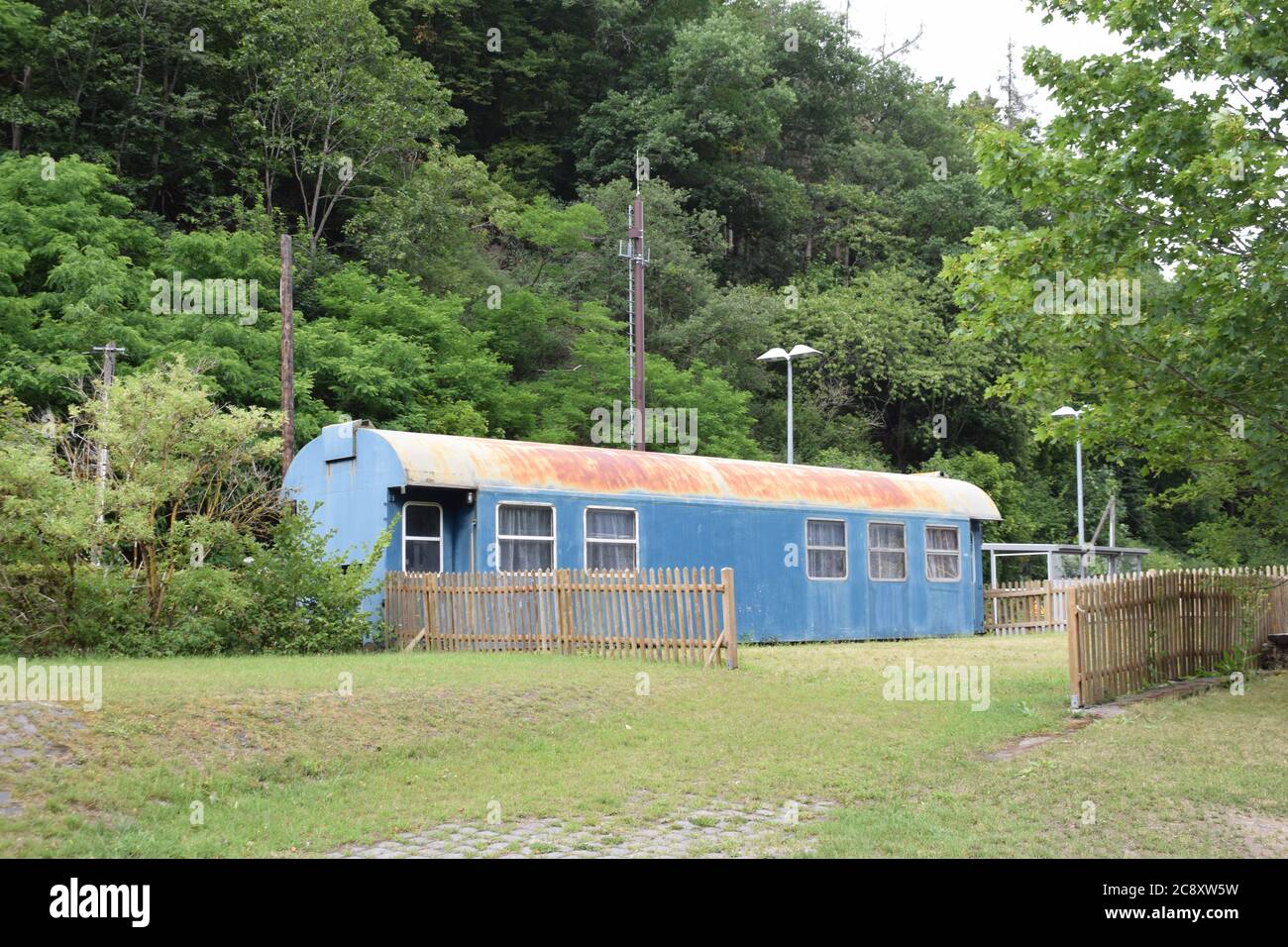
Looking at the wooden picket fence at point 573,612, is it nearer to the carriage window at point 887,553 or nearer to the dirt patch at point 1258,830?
the dirt patch at point 1258,830

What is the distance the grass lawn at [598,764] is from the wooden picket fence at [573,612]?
1.84 meters

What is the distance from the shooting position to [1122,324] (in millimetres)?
14438

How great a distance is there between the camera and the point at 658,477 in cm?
2208

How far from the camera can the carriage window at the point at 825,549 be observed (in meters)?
24.2

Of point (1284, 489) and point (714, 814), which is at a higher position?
point (1284, 489)

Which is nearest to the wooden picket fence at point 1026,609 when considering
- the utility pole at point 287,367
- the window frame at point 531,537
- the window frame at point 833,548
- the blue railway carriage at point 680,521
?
the blue railway carriage at point 680,521

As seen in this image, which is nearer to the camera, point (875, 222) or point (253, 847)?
point (253, 847)

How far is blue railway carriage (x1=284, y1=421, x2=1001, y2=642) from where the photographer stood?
19.5 metres

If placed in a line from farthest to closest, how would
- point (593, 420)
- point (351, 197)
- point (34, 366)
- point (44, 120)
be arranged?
point (351, 197), point (593, 420), point (44, 120), point (34, 366)

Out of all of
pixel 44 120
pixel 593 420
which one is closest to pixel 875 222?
pixel 593 420

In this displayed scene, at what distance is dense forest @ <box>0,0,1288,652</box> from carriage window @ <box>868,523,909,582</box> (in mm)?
4380

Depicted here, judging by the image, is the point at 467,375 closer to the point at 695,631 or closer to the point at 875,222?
the point at 695,631

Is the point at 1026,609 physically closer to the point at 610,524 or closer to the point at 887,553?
the point at 887,553
